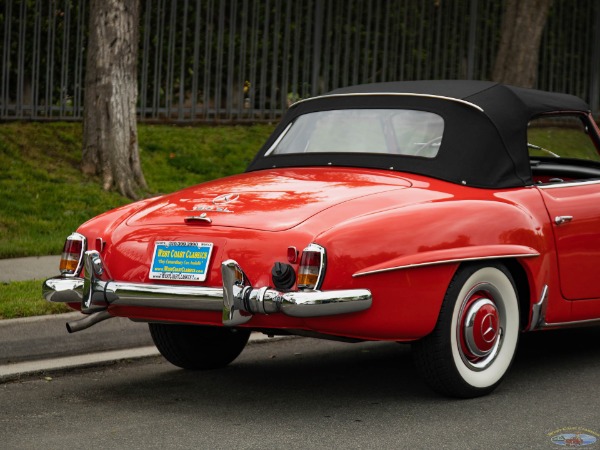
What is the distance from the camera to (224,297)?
5.37m

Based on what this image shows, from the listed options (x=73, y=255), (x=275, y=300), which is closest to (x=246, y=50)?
(x=73, y=255)

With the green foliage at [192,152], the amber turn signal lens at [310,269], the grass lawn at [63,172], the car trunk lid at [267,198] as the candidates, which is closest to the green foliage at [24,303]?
the grass lawn at [63,172]

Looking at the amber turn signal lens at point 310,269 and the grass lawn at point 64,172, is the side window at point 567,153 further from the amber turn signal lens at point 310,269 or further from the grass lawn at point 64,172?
the grass lawn at point 64,172

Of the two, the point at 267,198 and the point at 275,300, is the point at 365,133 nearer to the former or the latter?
the point at 267,198

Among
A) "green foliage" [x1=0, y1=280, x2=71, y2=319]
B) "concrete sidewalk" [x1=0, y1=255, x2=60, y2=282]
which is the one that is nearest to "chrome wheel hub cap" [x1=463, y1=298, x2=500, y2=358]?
→ "green foliage" [x1=0, y1=280, x2=71, y2=319]

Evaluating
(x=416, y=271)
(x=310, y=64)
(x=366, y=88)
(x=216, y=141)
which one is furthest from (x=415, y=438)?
(x=310, y=64)

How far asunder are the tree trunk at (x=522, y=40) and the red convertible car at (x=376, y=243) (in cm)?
1071

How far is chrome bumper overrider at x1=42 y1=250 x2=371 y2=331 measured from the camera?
5234 mm

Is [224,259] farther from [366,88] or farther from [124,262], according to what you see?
[366,88]

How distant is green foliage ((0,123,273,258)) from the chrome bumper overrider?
176 inches

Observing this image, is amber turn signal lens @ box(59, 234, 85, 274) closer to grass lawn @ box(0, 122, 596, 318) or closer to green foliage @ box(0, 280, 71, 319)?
green foliage @ box(0, 280, 71, 319)

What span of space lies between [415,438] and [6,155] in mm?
8739

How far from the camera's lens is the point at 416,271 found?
18.3 ft

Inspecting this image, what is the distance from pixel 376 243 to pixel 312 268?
341 mm
